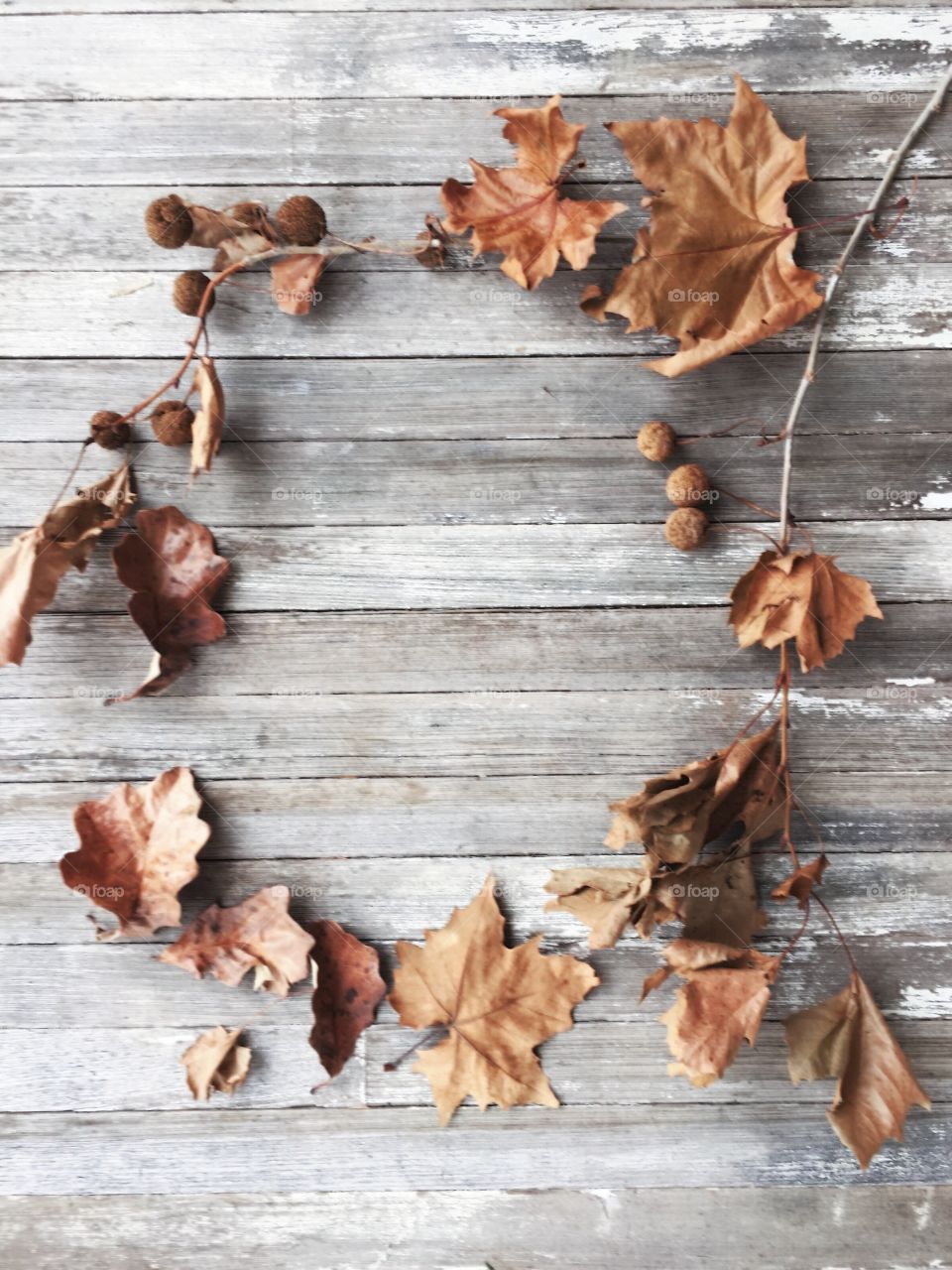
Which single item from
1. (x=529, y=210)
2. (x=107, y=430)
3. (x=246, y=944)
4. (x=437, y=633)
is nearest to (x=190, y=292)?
(x=107, y=430)

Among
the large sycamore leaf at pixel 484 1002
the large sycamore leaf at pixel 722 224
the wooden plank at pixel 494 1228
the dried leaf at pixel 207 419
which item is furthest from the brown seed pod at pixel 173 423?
the wooden plank at pixel 494 1228

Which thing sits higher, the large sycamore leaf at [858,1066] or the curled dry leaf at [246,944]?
the curled dry leaf at [246,944]

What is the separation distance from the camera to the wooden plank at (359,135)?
1.29 metres

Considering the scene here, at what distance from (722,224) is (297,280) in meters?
0.56

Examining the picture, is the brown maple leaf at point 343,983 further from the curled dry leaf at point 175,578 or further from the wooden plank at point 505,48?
the wooden plank at point 505,48

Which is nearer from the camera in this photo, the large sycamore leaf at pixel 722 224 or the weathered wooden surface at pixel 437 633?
the large sycamore leaf at pixel 722 224

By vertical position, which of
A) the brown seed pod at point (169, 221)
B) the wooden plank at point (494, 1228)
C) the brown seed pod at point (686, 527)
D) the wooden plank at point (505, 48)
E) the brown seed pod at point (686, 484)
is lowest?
the wooden plank at point (494, 1228)

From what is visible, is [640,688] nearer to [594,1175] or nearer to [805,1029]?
[805,1029]

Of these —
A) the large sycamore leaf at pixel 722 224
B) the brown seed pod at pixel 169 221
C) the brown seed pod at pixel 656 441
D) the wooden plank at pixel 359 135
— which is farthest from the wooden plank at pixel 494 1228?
the wooden plank at pixel 359 135

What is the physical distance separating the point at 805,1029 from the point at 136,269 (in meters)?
1.40

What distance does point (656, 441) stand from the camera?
1257 mm

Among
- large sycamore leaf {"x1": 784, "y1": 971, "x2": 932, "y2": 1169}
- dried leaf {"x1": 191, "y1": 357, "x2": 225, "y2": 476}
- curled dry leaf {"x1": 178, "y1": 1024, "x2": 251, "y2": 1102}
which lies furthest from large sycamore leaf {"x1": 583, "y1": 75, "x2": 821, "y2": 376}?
curled dry leaf {"x1": 178, "y1": 1024, "x2": 251, "y2": 1102}

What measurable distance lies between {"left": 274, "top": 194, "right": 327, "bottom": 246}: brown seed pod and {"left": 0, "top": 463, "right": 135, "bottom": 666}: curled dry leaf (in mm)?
443

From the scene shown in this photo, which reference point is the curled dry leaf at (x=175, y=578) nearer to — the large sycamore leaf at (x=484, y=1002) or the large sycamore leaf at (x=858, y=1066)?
the large sycamore leaf at (x=484, y=1002)
